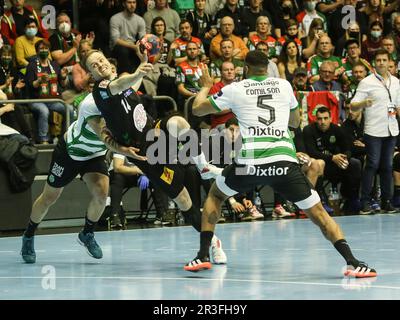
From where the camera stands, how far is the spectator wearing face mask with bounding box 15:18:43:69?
1533cm

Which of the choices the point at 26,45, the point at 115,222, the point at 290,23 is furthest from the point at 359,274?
the point at 290,23

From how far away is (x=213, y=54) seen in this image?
1625 cm

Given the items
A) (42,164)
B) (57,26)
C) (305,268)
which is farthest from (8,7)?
(305,268)

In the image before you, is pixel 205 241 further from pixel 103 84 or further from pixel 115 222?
pixel 115 222

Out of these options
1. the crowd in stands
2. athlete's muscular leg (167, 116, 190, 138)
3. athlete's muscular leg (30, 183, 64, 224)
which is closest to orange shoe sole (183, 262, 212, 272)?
athlete's muscular leg (30, 183, 64, 224)

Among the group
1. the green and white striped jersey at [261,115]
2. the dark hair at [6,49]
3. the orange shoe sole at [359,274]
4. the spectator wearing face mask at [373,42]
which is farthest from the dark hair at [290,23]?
the orange shoe sole at [359,274]

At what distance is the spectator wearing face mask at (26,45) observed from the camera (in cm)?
1533

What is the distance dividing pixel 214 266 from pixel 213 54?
24.2ft

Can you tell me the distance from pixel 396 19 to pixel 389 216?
18.7 ft

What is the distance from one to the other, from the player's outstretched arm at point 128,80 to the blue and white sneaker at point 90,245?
1.72 meters

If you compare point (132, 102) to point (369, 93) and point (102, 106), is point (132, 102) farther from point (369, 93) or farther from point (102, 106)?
point (369, 93)

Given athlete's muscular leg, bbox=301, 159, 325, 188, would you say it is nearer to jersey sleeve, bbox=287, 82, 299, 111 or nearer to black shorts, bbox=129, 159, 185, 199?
black shorts, bbox=129, 159, 185, 199

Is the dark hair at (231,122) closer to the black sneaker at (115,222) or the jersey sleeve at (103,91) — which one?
the black sneaker at (115,222)

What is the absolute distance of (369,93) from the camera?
14.4 metres
